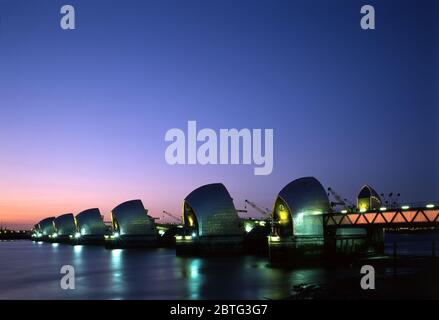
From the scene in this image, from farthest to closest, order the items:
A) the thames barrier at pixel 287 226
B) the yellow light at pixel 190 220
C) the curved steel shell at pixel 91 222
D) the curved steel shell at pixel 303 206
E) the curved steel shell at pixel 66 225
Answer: the curved steel shell at pixel 66 225 → the curved steel shell at pixel 91 222 → the yellow light at pixel 190 220 → the curved steel shell at pixel 303 206 → the thames barrier at pixel 287 226

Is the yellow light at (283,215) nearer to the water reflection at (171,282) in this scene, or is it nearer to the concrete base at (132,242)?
the water reflection at (171,282)

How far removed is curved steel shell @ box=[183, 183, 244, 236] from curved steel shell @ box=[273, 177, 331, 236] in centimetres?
1919

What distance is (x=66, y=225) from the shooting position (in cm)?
17712

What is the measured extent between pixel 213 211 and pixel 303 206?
24373mm

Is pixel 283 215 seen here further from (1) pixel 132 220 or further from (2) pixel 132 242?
(2) pixel 132 242

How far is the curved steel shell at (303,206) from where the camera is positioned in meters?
65.2

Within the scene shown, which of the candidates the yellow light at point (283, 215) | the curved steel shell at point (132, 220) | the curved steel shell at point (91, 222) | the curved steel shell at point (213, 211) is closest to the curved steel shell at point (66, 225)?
the curved steel shell at point (91, 222)

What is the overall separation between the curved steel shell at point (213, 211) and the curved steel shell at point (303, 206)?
19194mm

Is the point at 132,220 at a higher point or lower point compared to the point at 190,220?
lower

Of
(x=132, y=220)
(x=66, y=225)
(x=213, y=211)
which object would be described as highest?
(x=213, y=211)

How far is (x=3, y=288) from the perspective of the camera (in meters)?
48.3

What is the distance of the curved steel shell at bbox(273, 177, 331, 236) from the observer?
65.2 metres

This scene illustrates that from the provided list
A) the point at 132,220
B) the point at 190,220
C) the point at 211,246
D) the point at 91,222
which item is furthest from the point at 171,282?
the point at 91,222

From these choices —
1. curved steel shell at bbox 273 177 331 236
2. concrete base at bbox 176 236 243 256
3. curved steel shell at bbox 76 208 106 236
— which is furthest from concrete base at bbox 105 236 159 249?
curved steel shell at bbox 273 177 331 236
